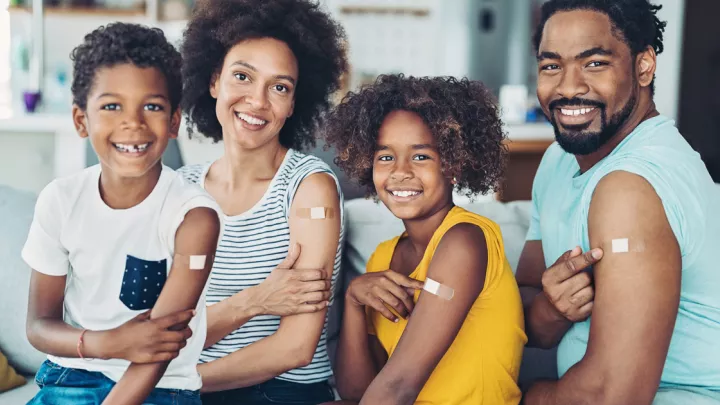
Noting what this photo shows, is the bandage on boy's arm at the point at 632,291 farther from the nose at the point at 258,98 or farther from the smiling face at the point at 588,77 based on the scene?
the nose at the point at 258,98

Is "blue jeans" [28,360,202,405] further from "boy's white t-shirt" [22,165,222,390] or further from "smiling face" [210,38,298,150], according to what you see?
"smiling face" [210,38,298,150]

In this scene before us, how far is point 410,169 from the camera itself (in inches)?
51.5

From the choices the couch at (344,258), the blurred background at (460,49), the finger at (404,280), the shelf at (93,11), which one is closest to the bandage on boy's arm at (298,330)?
the finger at (404,280)

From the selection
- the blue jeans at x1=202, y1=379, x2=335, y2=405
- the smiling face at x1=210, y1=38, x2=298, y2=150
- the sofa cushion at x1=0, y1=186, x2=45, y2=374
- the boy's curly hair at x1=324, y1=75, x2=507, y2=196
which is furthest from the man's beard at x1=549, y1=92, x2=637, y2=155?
the sofa cushion at x1=0, y1=186, x2=45, y2=374

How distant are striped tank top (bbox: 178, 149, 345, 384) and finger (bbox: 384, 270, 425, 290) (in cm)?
14

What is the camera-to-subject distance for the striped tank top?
1.26m

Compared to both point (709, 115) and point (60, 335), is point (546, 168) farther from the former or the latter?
point (709, 115)

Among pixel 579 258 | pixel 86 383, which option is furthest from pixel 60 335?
pixel 579 258

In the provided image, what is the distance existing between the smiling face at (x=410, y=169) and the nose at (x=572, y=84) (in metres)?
0.25

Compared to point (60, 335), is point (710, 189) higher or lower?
higher

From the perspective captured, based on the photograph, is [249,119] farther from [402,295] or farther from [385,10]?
[385,10]

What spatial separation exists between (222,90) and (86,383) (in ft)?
1.64

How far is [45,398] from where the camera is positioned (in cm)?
106

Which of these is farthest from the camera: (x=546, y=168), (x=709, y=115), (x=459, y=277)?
(x=709, y=115)
